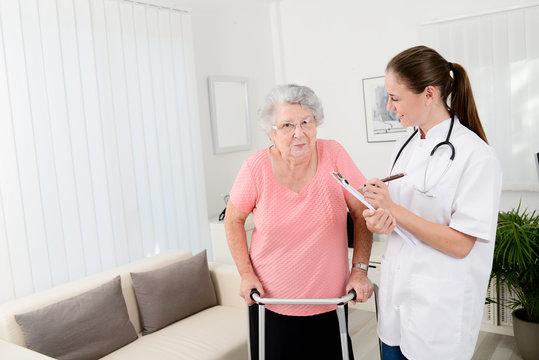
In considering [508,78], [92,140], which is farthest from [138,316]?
[508,78]

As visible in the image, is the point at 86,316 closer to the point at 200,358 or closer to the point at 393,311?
the point at 200,358

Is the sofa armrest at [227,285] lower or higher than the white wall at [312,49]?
lower

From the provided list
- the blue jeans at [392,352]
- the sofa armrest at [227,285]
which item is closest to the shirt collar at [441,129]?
the blue jeans at [392,352]

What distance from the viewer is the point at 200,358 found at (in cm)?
247

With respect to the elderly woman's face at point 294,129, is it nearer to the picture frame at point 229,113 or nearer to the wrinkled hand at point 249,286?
the wrinkled hand at point 249,286

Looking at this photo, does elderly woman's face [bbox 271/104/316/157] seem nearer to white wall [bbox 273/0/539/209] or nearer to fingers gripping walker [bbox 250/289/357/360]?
fingers gripping walker [bbox 250/289/357/360]

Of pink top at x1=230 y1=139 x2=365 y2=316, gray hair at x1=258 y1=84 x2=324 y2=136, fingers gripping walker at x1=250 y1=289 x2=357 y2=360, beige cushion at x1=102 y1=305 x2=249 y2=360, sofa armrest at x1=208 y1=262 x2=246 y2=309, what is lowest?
beige cushion at x1=102 y1=305 x2=249 y2=360

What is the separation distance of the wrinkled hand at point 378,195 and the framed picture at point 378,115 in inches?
121

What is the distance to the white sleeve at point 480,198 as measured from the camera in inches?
50.1

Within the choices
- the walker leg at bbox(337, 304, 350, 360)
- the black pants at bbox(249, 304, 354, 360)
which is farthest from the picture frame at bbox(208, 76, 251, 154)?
the walker leg at bbox(337, 304, 350, 360)

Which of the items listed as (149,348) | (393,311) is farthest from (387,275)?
(149,348)

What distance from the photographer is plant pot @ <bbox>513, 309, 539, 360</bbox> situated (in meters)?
2.84

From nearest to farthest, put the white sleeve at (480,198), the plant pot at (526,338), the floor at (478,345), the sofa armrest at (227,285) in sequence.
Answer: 1. the white sleeve at (480,198)
2. the plant pot at (526,338)
3. the floor at (478,345)
4. the sofa armrest at (227,285)

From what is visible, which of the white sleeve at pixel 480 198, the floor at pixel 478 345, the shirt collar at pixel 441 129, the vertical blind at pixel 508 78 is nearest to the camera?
the white sleeve at pixel 480 198
